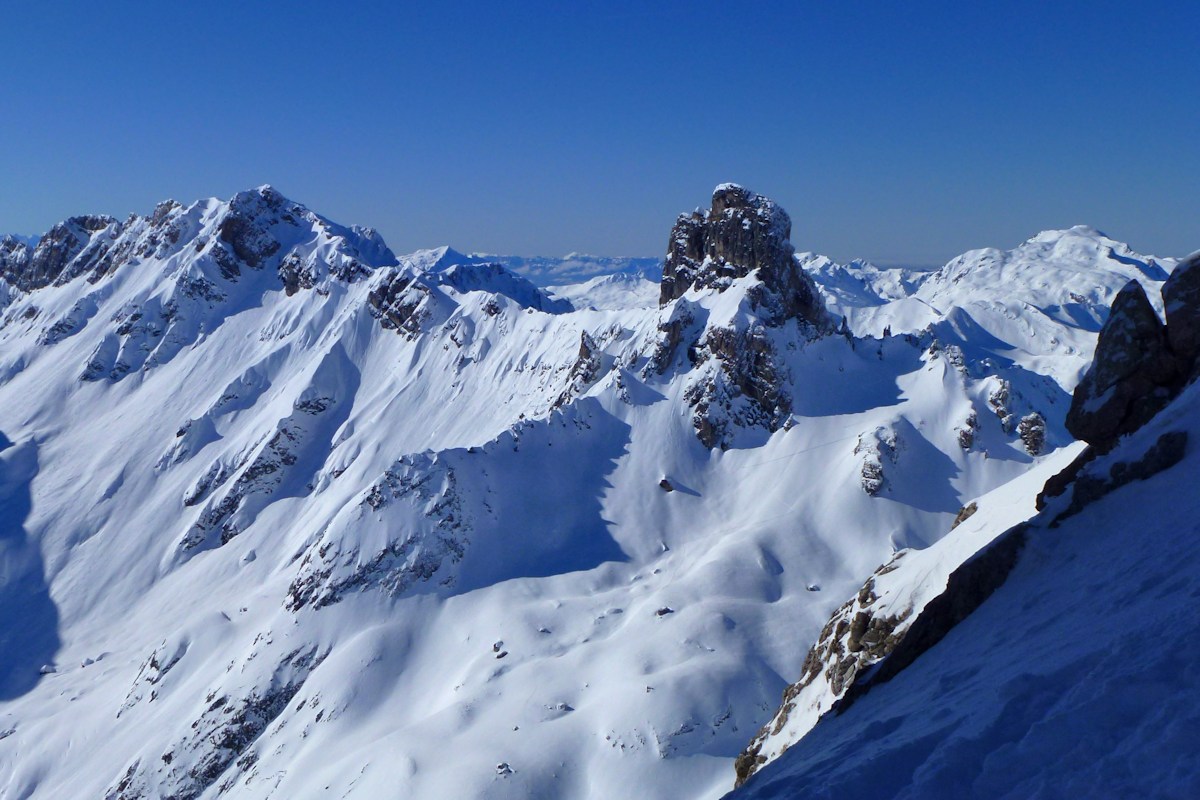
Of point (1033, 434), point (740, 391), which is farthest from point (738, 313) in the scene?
point (1033, 434)

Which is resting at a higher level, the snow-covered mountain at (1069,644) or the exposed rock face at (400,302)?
the exposed rock face at (400,302)

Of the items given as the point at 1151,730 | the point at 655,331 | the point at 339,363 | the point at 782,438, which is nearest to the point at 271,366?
the point at 339,363

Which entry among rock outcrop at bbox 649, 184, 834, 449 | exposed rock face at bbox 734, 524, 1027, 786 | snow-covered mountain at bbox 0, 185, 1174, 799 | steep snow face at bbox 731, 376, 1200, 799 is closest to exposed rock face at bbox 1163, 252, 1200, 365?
steep snow face at bbox 731, 376, 1200, 799

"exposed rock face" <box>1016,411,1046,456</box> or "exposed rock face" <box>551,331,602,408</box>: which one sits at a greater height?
"exposed rock face" <box>551,331,602,408</box>

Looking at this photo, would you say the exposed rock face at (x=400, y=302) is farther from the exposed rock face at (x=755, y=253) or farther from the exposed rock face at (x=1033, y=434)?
the exposed rock face at (x=1033, y=434)

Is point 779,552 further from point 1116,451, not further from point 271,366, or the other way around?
point 271,366

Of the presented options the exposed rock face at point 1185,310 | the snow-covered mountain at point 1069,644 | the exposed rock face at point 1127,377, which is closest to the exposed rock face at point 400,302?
the snow-covered mountain at point 1069,644

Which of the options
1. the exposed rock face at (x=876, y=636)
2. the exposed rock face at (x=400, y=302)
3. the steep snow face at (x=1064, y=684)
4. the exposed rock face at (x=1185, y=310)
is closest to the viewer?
the steep snow face at (x=1064, y=684)

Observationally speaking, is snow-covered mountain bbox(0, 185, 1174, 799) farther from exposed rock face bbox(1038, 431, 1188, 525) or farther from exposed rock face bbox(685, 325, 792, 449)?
exposed rock face bbox(1038, 431, 1188, 525)
